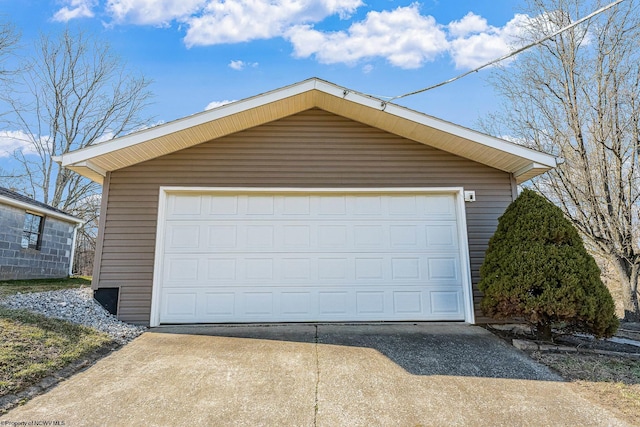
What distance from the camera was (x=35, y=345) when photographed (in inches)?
159

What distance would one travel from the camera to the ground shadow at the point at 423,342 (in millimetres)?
4059

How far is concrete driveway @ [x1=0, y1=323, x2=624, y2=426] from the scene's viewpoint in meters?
3.05

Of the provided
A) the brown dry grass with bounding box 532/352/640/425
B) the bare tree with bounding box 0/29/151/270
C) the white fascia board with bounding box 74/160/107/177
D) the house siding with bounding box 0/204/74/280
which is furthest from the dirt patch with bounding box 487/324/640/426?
Answer: the bare tree with bounding box 0/29/151/270

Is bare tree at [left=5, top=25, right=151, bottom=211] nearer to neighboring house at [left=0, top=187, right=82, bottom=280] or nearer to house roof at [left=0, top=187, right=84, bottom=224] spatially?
neighboring house at [left=0, top=187, right=82, bottom=280]

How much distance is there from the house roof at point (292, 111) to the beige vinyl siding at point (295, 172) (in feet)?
0.55

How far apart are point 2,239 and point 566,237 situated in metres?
14.1

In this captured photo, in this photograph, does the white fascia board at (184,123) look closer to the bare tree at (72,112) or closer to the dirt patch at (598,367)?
the dirt patch at (598,367)

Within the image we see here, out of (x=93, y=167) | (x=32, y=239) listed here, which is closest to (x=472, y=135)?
(x=93, y=167)

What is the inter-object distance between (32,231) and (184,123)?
10006 millimetres

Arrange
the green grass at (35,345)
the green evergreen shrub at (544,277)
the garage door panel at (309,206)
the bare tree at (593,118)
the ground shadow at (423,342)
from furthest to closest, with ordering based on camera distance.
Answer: the bare tree at (593,118) < the garage door panel at (309,206) < the green evergreen shrub at (544,277) < the ground shadow at (423,342) < the green grass at (35,345)

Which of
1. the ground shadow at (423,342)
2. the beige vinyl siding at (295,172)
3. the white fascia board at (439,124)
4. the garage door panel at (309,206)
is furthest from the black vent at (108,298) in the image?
the white fascia board at (439,124)

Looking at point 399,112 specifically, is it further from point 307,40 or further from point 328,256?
point 307,40

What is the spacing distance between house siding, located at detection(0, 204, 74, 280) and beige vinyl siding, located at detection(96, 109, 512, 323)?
7542 millimetres

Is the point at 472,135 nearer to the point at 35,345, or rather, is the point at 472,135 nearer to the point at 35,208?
the point at 35,345
